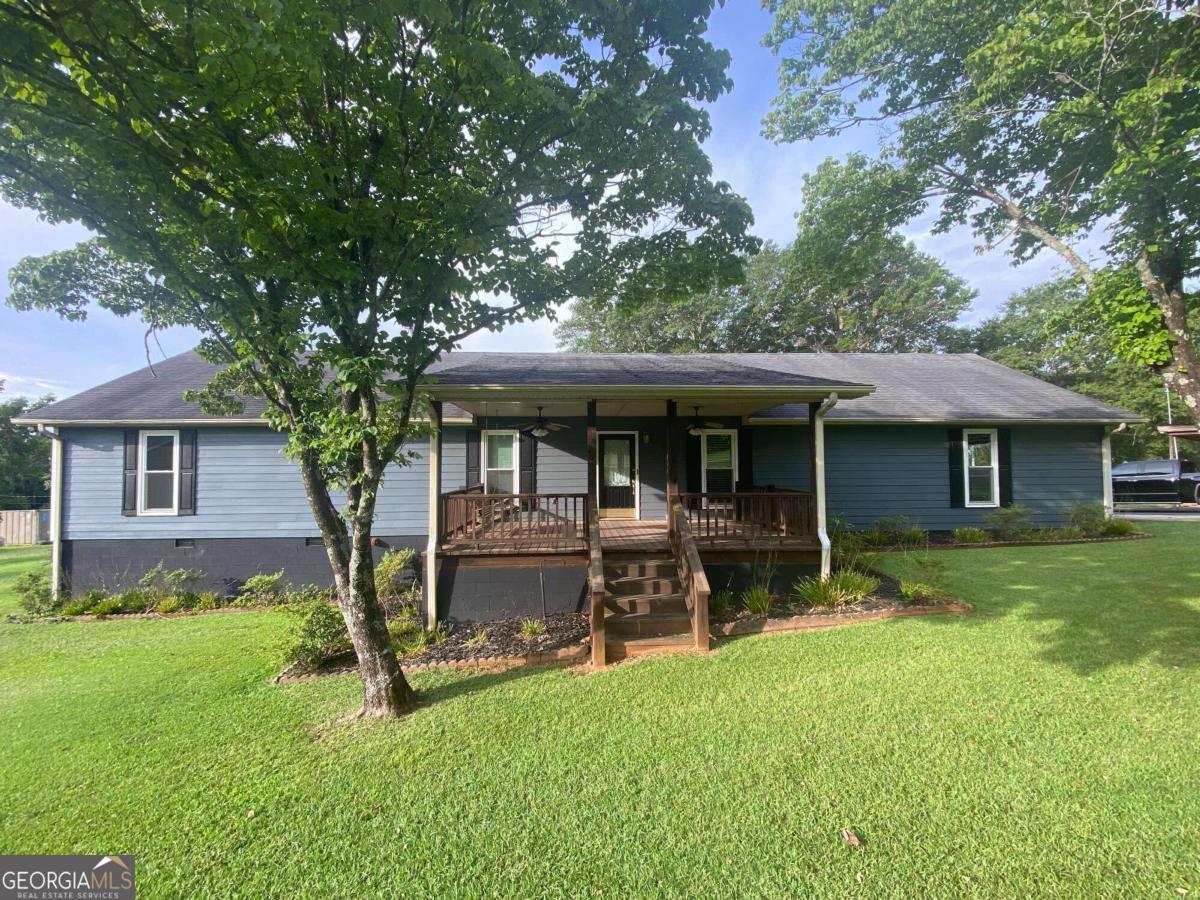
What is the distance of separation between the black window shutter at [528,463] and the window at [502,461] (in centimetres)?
12

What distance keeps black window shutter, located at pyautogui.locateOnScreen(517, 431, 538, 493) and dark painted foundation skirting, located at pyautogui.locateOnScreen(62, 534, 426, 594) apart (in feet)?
7.54

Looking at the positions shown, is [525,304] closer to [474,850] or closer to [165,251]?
[165,251]

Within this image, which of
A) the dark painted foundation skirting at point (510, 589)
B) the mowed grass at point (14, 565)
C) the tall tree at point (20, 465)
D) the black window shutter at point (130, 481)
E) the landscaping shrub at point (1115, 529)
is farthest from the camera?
the tall tree at point (20, 465)

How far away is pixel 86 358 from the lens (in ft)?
40.2

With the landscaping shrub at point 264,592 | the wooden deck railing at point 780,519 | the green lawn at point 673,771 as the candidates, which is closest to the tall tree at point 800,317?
the wooden deck railing at point 780,519

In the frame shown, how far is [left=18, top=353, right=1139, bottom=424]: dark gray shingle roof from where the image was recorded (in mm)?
6820

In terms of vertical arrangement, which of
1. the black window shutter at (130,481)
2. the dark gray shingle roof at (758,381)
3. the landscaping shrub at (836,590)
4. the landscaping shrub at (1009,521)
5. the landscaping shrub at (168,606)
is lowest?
the landscaping shrub at (168,606)

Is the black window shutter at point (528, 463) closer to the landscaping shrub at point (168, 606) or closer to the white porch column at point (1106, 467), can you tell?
the landscaping shrub at point (168, 606)

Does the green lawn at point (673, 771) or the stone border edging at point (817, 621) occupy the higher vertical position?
the stone border edging at point (817, 621)

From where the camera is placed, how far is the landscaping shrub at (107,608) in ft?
24.3

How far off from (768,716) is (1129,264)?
5764mm

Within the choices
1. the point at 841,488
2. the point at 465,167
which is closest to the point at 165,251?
the point at 465,167

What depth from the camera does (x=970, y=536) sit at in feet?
31.1

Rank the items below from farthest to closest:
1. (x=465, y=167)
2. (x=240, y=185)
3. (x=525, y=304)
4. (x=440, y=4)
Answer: (x=525, y=304), (x=465, y=167), (x=240, y=185), (x=440, y=4)
